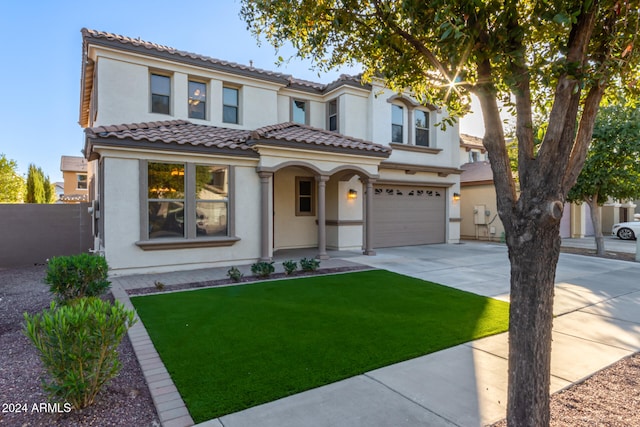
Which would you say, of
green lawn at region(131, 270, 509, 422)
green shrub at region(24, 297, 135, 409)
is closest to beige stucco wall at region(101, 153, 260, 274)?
green lawn at region(131, 270, 509, 422)

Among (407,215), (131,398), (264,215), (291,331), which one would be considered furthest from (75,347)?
(407,215)

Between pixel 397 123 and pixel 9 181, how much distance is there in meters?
26.3

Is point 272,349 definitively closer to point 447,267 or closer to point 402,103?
point 447,267

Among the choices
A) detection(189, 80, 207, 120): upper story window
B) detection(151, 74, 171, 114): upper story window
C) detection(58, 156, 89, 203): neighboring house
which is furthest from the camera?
detection(58, 156, 89, 203): neighboring house

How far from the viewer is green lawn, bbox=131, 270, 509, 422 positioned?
139 inches

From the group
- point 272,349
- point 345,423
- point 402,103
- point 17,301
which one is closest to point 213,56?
point 402,103

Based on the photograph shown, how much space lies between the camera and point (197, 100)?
11.7 m

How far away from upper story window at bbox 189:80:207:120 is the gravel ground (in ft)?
28.5

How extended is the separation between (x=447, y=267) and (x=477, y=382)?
6921mm

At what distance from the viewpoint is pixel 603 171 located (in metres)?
12.3

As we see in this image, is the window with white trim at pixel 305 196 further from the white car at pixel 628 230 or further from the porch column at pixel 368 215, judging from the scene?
the white car at pixel 628 230

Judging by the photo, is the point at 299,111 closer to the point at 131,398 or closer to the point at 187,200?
the point at 187,200

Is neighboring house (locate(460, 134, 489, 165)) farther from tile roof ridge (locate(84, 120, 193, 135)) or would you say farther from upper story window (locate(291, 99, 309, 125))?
tile roof ridge (locate(84, 120, 193, 135))


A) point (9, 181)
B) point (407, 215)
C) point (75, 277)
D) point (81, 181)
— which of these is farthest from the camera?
point (81, 181)
